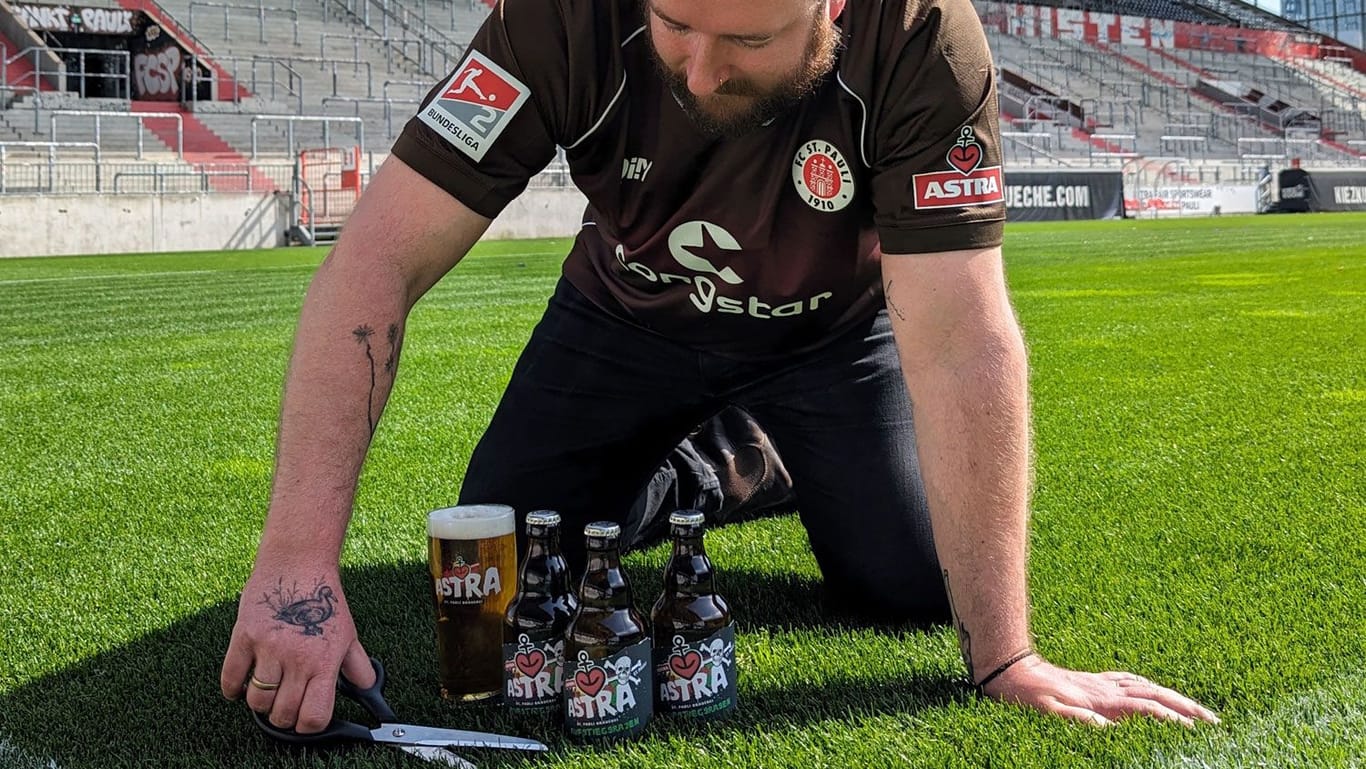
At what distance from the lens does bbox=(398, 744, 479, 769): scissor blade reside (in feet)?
6.47

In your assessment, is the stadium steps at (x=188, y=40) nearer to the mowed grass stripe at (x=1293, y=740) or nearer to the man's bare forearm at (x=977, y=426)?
the man's bare forearm at (x=977, y=426)

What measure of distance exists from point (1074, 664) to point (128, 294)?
10.4m

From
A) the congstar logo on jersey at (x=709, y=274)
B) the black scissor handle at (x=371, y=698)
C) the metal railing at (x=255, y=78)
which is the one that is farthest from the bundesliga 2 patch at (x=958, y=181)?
the metal railing at (x=255, y=78)

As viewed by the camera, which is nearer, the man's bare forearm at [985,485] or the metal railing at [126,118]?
the man's bare forearm at [985,485]

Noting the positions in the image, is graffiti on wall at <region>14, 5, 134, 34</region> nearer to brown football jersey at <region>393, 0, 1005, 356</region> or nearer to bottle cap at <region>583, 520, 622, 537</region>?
brown football jersey at <region>393, 0, 1005, 356</region>

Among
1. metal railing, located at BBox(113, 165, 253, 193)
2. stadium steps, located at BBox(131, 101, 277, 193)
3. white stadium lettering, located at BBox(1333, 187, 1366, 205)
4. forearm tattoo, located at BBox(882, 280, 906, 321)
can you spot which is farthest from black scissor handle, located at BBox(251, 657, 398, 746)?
white stadium lettering, located at BBox(1333, 187, 1366, 205)

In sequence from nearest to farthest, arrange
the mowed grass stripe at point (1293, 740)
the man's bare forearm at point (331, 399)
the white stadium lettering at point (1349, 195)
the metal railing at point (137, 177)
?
1. the mowed grass stripe at point (1293, 740)
2. the man's bare forearm at point (331, 399)
3. the metal railing at point (137, 177)
4. the white stadium lettering at point (1349, 195)

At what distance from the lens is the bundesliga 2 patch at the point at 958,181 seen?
2215 mm

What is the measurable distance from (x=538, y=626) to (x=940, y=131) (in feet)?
3.67

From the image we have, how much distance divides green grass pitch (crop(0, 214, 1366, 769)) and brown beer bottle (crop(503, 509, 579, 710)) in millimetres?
64

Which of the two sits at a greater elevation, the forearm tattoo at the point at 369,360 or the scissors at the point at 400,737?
the forearm tattoo at the point at 369,360

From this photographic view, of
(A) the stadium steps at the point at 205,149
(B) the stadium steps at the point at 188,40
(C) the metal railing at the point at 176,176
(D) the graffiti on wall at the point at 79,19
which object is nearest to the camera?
(C) the metal railing at the point at 176,176

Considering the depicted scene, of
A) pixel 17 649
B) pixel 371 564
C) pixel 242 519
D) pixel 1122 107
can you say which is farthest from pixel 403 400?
pixel 1122 107

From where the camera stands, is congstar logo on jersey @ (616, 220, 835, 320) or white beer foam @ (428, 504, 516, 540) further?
congstar logo on jersey @ (616, 220, 835, 320)
